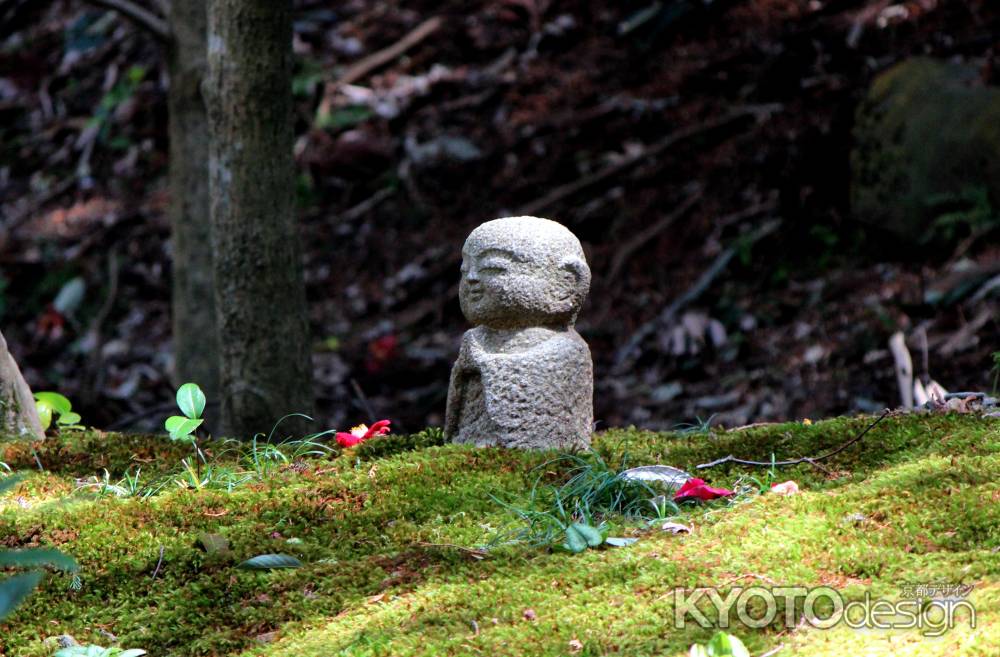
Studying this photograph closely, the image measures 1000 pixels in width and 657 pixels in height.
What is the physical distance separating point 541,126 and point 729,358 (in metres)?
3.04

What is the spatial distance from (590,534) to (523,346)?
43.7 inches

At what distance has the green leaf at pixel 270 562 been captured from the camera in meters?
3.30

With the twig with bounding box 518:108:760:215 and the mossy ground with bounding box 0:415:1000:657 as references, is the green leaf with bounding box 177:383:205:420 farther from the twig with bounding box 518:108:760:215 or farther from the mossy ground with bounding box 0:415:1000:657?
the twig with bounding box 518:108:760:215

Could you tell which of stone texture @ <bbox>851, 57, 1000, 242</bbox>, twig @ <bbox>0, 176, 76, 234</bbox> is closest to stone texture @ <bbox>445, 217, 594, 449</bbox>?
stone texture @ <bbox>851, 57, 1000, 242</bbox>

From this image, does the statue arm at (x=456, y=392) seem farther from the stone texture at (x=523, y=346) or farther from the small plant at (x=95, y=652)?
the small plant at (x=95, y=652)

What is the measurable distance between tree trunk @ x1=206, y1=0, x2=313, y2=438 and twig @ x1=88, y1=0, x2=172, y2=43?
4.04 feet

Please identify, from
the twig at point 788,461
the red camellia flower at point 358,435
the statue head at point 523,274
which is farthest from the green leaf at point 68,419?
the twig at point 788,461

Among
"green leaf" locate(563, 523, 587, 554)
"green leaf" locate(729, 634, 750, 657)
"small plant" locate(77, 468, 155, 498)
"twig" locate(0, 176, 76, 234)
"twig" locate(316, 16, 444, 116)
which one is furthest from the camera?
"twig" locate(0, 176, 76, 234)

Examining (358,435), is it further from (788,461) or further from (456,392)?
(788,461)

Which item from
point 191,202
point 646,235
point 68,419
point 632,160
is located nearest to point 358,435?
point 68,419

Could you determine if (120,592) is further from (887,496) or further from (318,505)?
(887,496)

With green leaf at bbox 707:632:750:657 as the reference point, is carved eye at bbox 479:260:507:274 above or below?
above

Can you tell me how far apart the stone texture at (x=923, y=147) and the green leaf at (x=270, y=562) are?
18.4 ft

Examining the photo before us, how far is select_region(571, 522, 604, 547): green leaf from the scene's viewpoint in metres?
3.28
